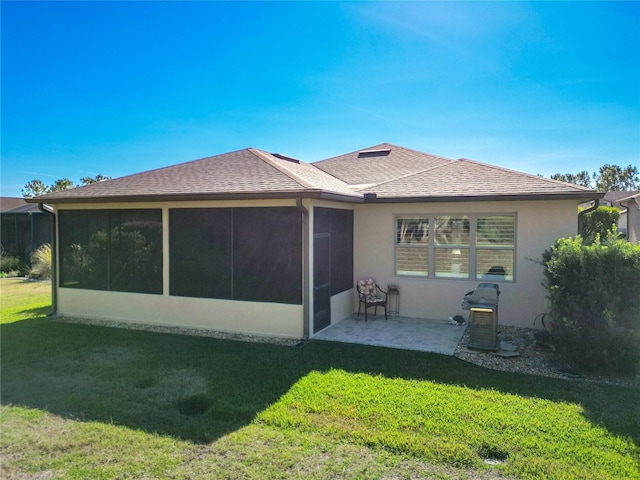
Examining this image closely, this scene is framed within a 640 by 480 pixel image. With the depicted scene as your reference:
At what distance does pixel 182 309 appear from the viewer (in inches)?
351

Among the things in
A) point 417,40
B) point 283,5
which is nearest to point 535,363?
point 417,40

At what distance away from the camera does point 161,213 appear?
356 inches

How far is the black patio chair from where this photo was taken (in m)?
9.44

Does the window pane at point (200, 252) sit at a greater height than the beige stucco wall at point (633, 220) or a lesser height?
lesser

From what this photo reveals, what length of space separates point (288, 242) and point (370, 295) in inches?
113

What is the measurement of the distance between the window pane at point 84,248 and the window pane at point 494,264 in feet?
28.6

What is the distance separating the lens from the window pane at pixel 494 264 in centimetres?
902

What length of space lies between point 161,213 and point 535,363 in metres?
7.87

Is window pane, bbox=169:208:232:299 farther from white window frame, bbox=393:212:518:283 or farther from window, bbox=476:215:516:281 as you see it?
window, bbox=476:215:516:281

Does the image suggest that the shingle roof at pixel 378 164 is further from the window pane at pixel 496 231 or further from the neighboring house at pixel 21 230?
the neighboring house at pixel 21 230

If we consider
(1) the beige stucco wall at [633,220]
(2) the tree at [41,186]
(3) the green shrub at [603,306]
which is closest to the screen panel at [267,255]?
(3) the green shrub at [603,306]

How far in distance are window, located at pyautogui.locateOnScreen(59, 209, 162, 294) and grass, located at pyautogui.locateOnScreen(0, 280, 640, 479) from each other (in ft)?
8.21

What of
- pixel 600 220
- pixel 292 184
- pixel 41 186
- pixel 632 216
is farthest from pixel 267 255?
pixel 41 186

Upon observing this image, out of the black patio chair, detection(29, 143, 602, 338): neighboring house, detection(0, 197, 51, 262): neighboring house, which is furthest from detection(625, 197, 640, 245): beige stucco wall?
detection(0, 197, 51, 262): neighboring house
